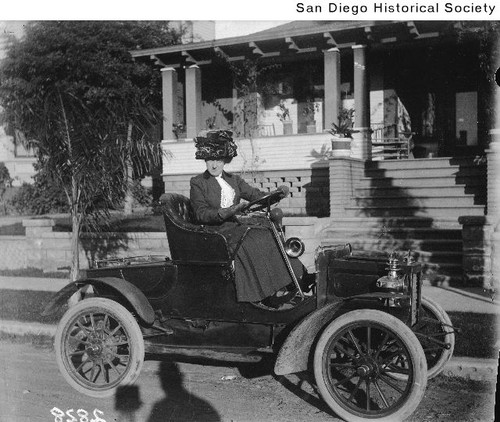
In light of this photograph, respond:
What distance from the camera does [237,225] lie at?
4.29m

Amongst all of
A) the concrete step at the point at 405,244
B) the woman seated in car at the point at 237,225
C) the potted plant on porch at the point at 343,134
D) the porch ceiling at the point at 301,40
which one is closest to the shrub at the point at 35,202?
the porch ceiling at the point at 301,40

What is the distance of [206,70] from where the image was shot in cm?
1725

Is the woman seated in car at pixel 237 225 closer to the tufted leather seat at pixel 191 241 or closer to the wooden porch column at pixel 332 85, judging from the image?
the tufted leather seat at pixel 191 241

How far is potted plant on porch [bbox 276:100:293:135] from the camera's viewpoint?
49.7 ft

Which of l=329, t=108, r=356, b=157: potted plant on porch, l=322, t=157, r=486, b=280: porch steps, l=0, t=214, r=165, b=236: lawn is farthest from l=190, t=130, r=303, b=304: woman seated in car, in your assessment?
l=329, t=108, r=356, b=157: potted plant on porch

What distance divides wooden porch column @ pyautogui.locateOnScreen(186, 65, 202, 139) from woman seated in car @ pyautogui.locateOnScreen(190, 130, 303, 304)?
36.4 feet

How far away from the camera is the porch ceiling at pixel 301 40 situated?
1305cm

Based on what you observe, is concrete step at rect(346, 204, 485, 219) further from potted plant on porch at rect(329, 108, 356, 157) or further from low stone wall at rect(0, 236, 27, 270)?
low stone wall at rect(0, 236, 27, 270)

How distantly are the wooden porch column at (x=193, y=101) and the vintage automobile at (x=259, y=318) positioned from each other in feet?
36.5

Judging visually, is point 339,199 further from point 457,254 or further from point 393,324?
point 393,324

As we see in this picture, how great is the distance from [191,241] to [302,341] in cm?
102

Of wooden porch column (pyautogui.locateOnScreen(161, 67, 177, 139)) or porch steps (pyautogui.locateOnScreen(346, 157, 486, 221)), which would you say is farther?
wooden porch column (pyautogui.locateOnScreen(161, 67, 177, 139))
